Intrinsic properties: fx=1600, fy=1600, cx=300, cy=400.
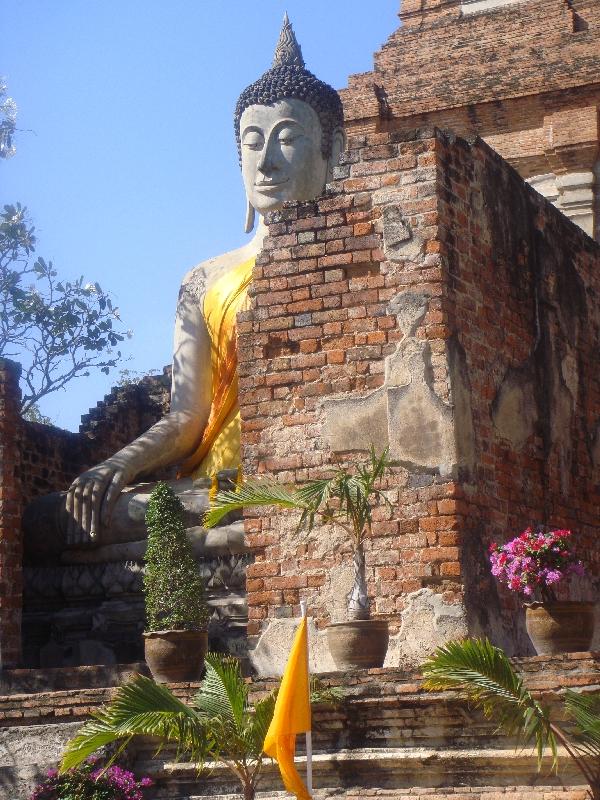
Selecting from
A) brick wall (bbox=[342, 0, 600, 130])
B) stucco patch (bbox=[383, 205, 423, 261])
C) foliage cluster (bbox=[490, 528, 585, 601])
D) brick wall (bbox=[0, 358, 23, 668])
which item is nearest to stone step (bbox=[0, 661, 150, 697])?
brick wall (bbox=[0, 358, 23, 668])

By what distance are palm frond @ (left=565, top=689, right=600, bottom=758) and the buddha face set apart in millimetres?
5214

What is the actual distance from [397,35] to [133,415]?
32.5ft

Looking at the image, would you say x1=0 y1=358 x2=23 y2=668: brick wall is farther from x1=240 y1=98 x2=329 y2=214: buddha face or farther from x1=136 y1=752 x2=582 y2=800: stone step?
x1=136 y1=752 x2=582 y2=800: stone step

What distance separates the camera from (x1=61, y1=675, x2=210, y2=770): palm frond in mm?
6355

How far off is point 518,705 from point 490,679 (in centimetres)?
15

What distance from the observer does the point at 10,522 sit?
368 inches

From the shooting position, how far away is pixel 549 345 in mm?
8859

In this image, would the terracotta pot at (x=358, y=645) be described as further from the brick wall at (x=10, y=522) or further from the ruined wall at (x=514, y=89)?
the ruined wall at (x=514, y=89)

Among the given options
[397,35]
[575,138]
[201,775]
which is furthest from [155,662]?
[397,35]

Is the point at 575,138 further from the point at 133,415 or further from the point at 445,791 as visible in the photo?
the point at 445,791

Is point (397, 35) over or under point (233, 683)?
over

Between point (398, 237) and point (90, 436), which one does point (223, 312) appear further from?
point (398, 237)

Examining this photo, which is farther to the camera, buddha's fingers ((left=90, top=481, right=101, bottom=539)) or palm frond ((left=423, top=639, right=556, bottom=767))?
buddha's fingers ((left=90, top=481, right=101, bottom=539))

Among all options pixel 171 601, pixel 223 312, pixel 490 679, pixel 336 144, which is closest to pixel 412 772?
pixel 490 679
